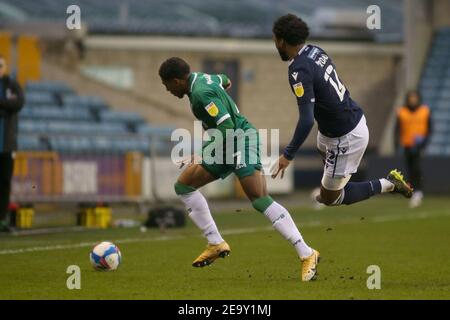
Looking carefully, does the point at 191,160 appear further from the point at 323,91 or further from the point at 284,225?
the point at 323,91

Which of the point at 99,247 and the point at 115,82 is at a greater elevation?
the point at 115,82

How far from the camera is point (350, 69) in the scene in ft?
99.9

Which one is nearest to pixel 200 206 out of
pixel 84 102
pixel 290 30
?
pixel 290 30

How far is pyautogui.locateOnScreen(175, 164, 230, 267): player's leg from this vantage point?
10.1 meters

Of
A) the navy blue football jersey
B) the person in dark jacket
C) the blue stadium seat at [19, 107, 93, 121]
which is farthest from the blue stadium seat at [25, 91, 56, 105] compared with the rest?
the navy blue football jersey

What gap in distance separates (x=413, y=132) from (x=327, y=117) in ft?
41.2

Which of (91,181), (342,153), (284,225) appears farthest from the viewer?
(91,181)

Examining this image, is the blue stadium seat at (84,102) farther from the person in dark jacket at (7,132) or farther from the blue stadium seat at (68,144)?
the person in dark jacket at (7,132)

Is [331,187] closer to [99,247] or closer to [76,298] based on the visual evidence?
[99,247]

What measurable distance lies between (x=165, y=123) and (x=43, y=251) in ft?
49.6

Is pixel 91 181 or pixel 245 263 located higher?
pixel 91 181

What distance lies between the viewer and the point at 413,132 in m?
22.3

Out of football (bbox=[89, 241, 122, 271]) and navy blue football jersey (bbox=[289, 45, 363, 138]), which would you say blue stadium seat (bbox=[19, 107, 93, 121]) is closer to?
football (bbox=[89, 241, 122, 271])
